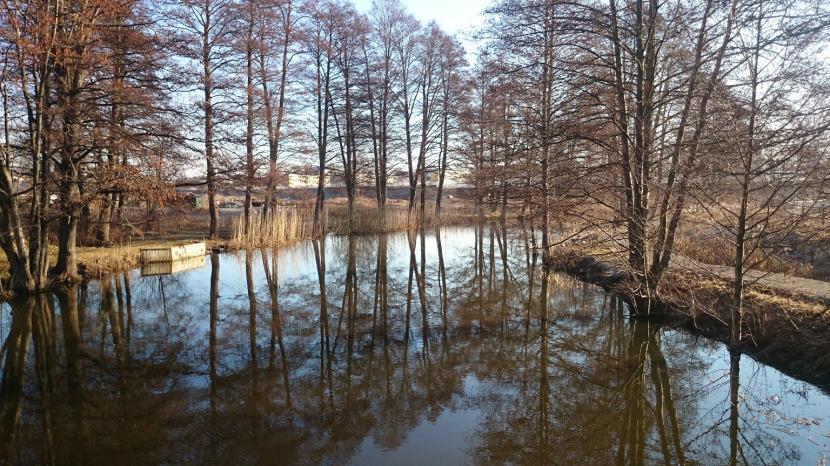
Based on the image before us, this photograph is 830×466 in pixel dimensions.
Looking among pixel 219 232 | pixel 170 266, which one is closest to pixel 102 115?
pixel 170 266

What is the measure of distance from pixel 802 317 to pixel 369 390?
16.8 ft

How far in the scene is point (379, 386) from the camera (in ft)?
17.6

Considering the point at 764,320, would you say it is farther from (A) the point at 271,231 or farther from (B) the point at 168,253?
(A) the point at 271,231

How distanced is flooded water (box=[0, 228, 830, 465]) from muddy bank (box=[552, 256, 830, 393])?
0.81 ft

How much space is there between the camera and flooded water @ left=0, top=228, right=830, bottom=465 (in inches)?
164

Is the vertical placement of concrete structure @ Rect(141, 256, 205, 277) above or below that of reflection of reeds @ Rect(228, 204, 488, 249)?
below

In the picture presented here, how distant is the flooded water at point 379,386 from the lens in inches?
164

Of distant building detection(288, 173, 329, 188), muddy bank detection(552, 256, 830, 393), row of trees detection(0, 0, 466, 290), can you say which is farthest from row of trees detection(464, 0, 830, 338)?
distant building detection(288, 173, 329, 188)

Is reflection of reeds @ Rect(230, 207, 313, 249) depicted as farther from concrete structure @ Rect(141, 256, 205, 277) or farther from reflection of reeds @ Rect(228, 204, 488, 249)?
concrete structure @ Rect(141, 256, 205, 277)

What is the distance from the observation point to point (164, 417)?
15.1ft

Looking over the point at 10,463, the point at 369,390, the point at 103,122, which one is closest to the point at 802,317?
the point at 369,390

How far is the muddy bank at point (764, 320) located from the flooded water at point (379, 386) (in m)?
0.25

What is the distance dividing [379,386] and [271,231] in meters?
13.7

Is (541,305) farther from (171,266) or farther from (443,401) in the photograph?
(171,266)
